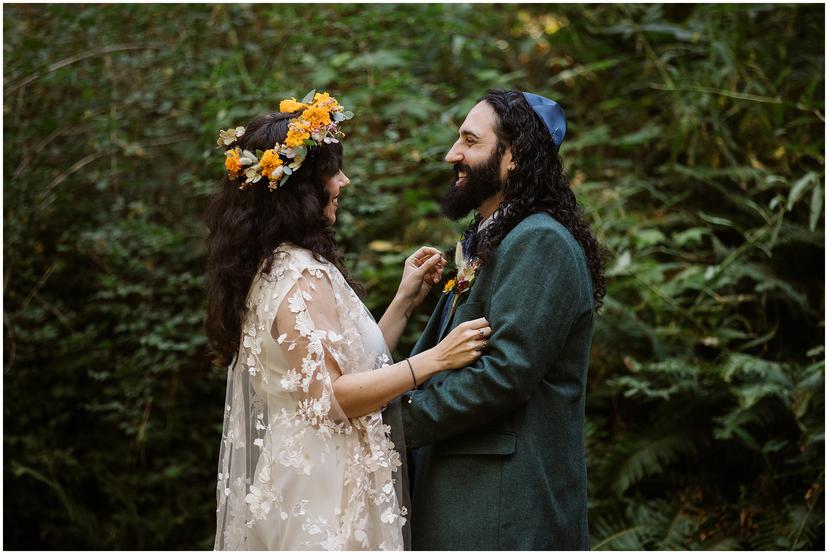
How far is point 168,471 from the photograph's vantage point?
509 centimetres

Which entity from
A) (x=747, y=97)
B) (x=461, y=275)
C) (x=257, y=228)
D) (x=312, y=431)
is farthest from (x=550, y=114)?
(x=747, y=97)

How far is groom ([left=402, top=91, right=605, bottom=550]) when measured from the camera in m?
2.27

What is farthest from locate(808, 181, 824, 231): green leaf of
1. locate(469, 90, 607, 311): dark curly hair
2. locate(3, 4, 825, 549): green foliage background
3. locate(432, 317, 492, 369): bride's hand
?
locate(432, 317, 492, 369): bride's hand

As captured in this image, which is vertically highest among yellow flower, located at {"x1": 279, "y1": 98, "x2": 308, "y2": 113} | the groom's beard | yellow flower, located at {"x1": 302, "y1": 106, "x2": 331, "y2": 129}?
yellow flower, located at {"x1": 279, "y1": 98, "x2": 308, "y2": 113}

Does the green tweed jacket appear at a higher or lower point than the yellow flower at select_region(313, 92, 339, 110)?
lower

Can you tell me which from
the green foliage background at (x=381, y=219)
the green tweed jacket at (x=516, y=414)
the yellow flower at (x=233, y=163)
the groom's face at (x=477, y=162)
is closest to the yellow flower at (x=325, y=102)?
the yellow flower at (x=233, y=163)

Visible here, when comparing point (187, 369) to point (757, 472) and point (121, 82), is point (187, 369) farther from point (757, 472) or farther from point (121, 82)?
point (757, 472)

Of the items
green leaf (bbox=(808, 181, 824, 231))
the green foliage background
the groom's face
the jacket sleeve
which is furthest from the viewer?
A: the green foliage background

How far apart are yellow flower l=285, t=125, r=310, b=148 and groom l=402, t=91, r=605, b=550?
566 millimetres

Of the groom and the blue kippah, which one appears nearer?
the groom

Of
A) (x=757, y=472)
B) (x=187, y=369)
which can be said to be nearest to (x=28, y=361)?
(x=187, y=369)

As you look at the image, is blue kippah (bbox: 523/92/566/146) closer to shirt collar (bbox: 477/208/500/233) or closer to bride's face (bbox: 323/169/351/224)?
shirt collar (bbox: 477/208/500/233)

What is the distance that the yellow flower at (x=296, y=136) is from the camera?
2.46 metres

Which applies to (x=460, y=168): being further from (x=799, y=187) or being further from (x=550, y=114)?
(x=799, y=187)
